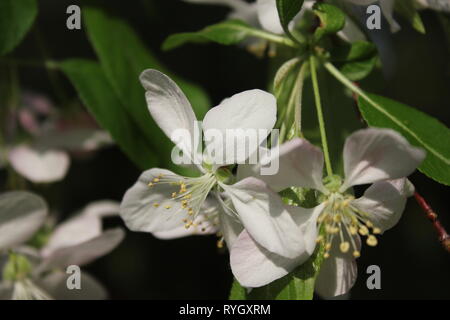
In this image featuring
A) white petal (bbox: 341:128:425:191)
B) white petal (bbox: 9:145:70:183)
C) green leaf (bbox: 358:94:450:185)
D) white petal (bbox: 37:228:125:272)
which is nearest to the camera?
white petal (bbox: 341:128:425:191)

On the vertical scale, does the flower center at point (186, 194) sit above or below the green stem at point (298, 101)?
below

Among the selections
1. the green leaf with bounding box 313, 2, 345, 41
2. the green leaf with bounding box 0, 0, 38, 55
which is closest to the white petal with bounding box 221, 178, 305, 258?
the green leaf with bounding box 313, 2, 345, 41

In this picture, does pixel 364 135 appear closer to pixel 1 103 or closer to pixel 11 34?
pixel 11 34

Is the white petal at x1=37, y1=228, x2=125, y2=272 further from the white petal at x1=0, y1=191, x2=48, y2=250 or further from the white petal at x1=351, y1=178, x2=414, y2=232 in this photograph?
the white petal at x1=351, y1=178, x2=414, y2=232

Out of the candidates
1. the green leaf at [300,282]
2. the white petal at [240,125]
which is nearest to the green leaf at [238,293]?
the green leaf at [300,282]

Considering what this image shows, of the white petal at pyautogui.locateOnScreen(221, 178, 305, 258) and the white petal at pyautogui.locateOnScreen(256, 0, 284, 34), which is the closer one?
the white petal at pyautogui.locateOnScreen(221, 178, 305, 258)

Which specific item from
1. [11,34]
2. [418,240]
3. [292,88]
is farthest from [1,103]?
[418,240]

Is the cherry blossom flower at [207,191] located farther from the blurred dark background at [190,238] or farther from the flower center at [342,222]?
the blurred dark background at [190,238]
